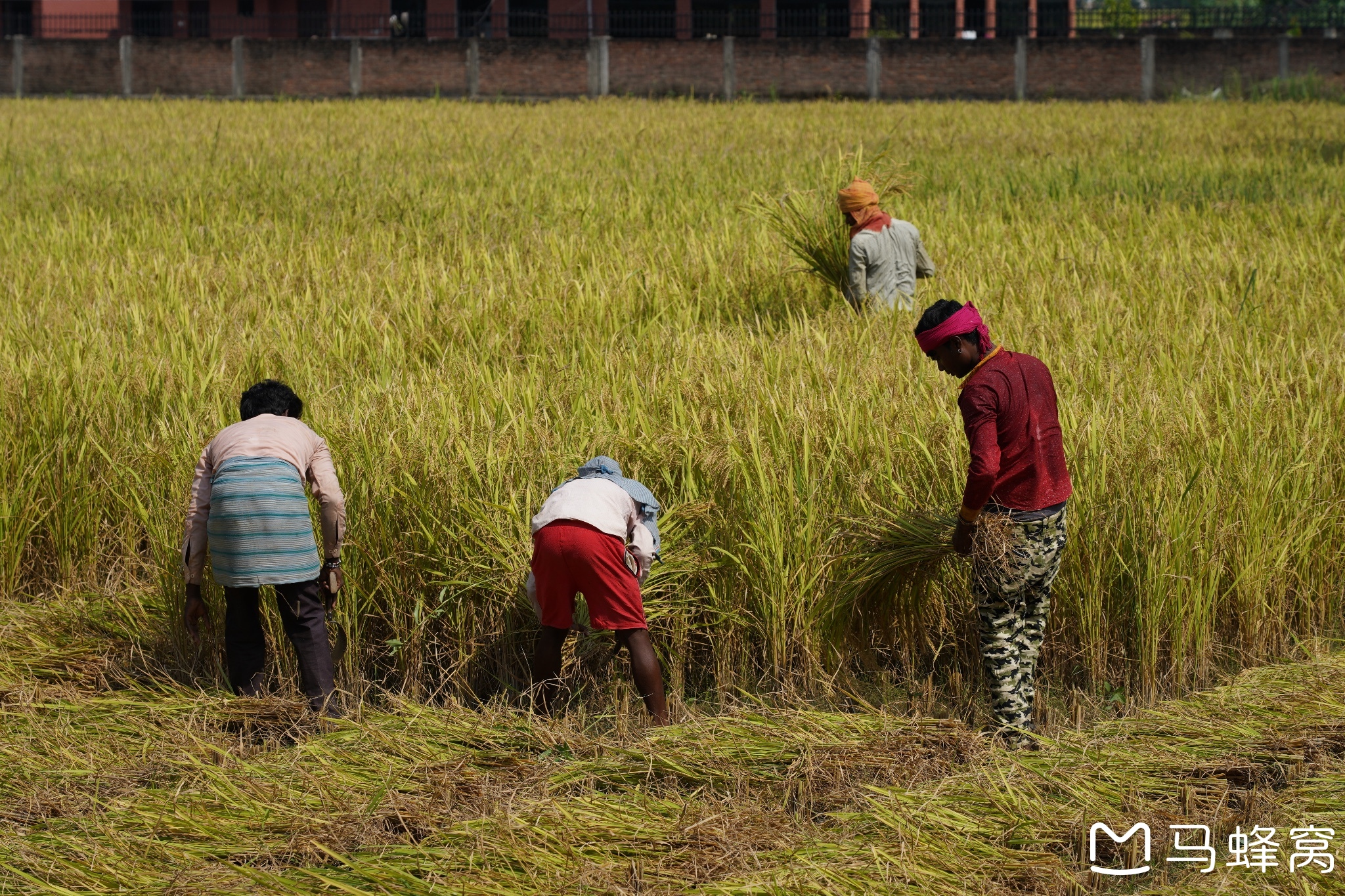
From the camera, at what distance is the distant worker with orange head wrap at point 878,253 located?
7.02m

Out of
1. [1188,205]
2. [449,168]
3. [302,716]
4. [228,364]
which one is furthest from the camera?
[449,168]

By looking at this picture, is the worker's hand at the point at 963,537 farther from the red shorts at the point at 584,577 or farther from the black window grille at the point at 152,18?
the black window grille at the point at 152,18

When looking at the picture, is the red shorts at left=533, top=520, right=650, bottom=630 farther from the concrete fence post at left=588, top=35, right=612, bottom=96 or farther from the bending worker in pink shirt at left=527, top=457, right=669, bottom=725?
the concrete fence post at left=588, top=35, right=612, bottom=96

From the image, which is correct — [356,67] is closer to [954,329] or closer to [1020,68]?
[1020,68]

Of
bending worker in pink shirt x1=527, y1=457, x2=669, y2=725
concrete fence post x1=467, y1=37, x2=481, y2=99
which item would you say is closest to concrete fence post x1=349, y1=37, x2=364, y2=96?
concrete fence post x1=467, y1=37, x2=481, y2=99

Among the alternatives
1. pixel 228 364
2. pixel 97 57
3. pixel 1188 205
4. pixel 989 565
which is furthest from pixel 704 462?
pixel 97 57

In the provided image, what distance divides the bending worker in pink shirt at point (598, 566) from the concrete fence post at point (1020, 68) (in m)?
24.9

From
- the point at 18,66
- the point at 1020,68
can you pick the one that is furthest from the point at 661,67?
the point at 18,66

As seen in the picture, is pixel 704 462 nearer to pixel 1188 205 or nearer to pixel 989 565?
pixel 989 565

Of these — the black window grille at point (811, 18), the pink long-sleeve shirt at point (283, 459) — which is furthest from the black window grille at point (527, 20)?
the pink long-sleeve shirt at point (283, 459)

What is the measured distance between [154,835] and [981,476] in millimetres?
2335

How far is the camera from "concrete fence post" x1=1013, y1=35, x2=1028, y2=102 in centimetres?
2681

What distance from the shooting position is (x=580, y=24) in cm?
3278

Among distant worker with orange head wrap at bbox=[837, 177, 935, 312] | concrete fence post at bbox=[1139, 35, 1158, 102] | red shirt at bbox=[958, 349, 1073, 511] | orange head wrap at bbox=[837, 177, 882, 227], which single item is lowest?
red shirt at bbox=[958, 349, 1073, 511]
